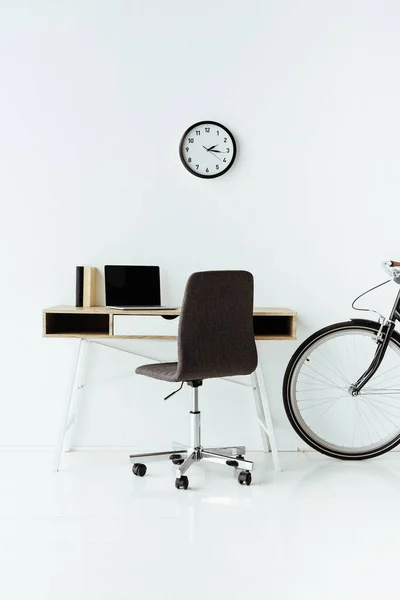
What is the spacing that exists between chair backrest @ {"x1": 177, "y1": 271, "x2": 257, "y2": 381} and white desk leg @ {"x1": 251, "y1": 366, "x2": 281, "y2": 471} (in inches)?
11.2

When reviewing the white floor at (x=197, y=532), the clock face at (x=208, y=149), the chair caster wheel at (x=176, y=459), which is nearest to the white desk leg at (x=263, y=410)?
the white floor at (x=197, y=532)

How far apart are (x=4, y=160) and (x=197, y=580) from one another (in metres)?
2.44

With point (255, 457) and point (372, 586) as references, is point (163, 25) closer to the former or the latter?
point (255, 457)

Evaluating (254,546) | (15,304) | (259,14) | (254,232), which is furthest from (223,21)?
(254,546)

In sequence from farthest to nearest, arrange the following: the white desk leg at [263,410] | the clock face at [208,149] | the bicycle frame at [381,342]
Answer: the clock face at [208,149] < the bicycle frame at [381,342] < the white desk leg at [263,410]

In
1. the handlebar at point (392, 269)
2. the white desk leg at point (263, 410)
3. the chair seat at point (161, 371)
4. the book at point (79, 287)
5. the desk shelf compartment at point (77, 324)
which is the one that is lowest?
the white desk leg at point (263, 410)

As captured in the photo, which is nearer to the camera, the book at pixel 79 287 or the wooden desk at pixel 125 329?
the wooden desk at pixel 125 329

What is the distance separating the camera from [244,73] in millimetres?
3680

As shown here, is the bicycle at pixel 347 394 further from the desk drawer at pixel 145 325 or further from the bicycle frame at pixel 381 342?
the desk drawer at pixel 145 325

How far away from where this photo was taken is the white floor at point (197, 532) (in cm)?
206

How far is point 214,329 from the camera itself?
305 centimetres

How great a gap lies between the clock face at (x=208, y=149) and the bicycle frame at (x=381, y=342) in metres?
1.12

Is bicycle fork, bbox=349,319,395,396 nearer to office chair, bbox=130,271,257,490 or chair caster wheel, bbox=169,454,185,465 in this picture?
office chair, bbox=130,271,257,490

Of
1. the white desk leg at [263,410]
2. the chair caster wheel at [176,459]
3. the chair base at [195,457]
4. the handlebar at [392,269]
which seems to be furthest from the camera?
the handlebar at [392,269]
